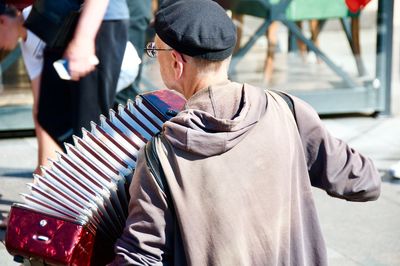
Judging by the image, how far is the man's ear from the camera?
2.30 meters

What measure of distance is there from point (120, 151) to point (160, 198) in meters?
0.27

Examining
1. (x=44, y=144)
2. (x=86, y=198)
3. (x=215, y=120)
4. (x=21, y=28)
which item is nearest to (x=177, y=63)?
(x=215, y=120)

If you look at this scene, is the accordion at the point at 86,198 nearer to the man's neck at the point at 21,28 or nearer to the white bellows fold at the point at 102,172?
the white bellows fold at the point at 102,172

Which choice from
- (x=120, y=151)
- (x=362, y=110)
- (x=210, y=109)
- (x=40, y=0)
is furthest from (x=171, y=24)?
(x=362, y=110)

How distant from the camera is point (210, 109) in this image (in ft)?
7.46

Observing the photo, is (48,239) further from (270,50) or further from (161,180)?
(270,50)

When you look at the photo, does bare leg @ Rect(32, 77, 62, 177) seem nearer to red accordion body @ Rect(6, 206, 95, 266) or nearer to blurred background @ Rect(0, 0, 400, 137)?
blurred background @ Rect(0, 0, 400, 137)

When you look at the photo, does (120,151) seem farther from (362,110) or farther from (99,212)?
(362,110)

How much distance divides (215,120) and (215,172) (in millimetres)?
131

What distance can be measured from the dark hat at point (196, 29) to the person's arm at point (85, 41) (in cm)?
205

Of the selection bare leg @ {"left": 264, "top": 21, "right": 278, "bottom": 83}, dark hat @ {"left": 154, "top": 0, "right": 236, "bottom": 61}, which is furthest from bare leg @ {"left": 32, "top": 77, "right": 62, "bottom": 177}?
bare leg @ {"left": 264, "top": 21, "right": 278, "bottom": 83}

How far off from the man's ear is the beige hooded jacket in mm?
77

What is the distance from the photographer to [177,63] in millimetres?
2312

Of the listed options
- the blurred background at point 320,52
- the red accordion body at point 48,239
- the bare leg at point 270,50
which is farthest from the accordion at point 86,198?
the bare leg at point 270,50
